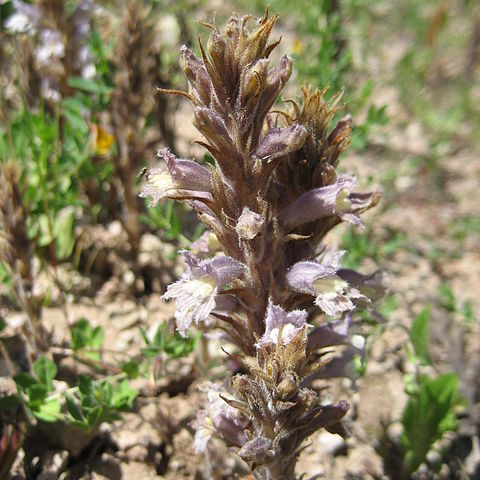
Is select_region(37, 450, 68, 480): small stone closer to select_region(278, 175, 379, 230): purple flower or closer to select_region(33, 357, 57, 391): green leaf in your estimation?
select_region(33, 357, 57, 391): green leaf

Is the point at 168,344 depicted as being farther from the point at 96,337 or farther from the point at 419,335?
the point at 419,335

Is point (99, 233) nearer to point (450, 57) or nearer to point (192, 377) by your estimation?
point (192, 377)

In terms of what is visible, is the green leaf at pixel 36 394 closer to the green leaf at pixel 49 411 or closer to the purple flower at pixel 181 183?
the green leaf at pixel 49 411

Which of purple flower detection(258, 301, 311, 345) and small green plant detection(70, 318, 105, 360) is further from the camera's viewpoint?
small green plant detection(70, 318, 105, 360)

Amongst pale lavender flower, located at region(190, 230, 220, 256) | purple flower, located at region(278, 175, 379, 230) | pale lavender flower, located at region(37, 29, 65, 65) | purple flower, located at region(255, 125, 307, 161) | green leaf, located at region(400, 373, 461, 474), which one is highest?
pale lavender flower, located at region(37, 29, 65, 65)

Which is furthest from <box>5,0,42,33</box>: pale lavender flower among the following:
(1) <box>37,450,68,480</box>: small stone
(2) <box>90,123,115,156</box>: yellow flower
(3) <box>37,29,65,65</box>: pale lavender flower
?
(1) <box>37,450,68,480</box>: small stone

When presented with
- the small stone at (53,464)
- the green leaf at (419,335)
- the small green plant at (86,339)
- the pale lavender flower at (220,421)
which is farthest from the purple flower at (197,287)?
the green leaf at (419,335)
